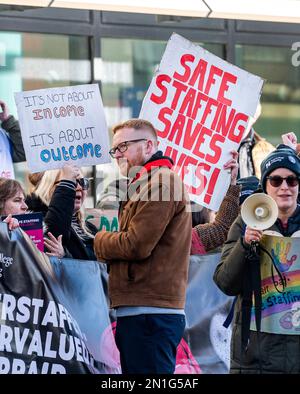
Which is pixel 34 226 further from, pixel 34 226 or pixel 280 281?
pixel 280 281

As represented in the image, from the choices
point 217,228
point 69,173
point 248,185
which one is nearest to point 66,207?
point 69,173

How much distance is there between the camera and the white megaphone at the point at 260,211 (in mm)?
6992

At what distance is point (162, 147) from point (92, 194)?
2384 millimetres

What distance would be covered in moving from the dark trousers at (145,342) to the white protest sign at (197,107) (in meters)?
1.77

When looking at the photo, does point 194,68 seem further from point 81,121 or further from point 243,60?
point 243,60

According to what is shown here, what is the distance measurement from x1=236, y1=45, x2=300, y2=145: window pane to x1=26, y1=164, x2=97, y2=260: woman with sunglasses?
12.8 ft

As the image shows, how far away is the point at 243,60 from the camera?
1214cm

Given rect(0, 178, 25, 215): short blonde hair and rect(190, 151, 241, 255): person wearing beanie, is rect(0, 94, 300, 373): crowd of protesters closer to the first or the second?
rect(0, 178, 25, 215): short blonde hair

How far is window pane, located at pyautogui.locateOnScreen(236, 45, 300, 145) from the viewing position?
1212 centimetres

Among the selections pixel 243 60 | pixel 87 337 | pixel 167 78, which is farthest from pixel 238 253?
pixel 243 60

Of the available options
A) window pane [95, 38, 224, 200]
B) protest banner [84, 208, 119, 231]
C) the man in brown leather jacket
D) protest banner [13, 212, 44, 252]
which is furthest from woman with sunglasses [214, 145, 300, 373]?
window pane [95, 38, 224, 200]

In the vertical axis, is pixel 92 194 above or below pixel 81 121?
below

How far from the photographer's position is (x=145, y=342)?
7.21 metres

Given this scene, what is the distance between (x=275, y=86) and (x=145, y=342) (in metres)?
5.49
